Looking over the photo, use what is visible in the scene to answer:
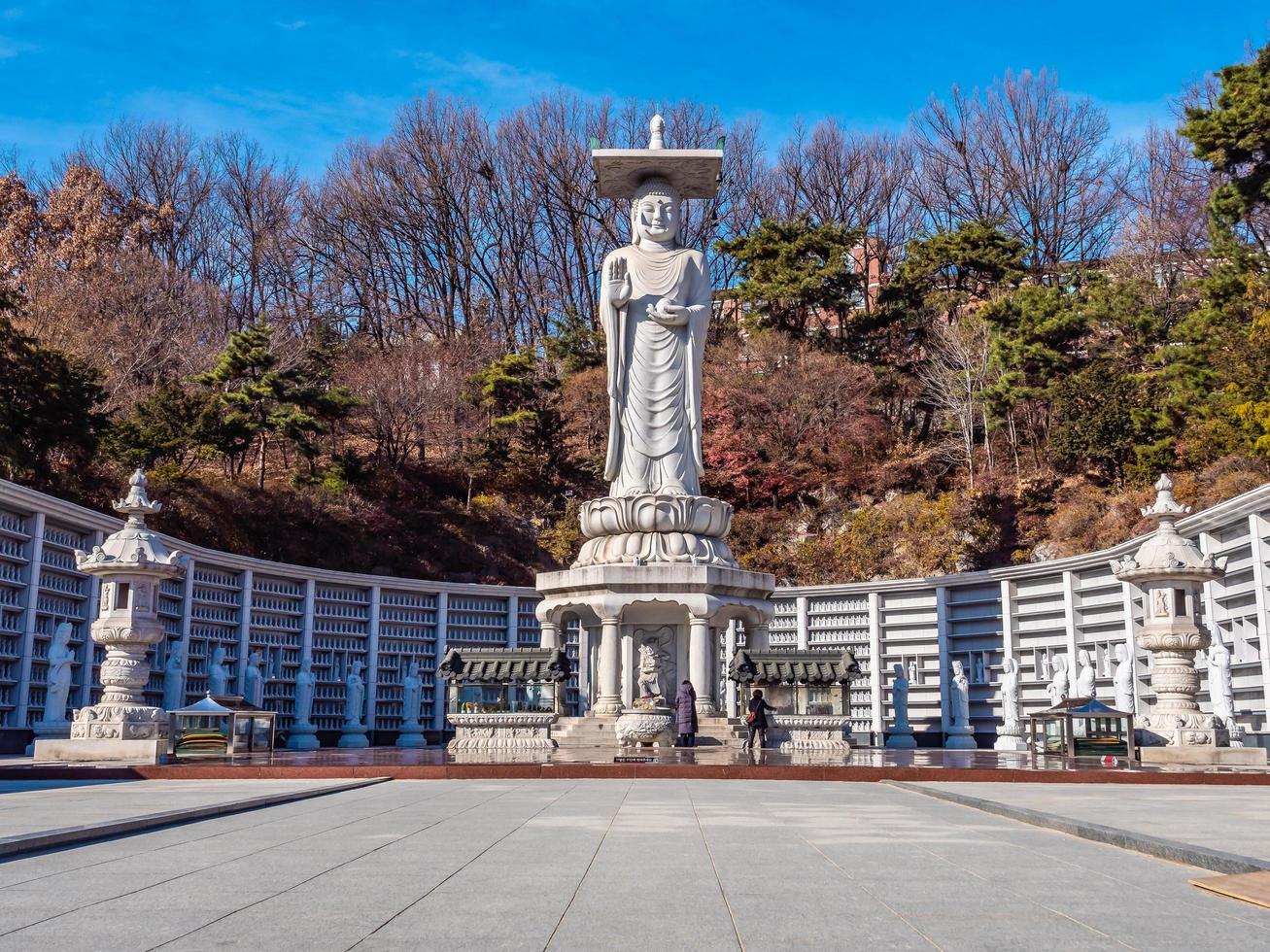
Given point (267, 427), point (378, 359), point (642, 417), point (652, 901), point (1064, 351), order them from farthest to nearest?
point (378, 359)
point (1064, 351)
point (267, 427)
point (642, 417)
point (652, 901)

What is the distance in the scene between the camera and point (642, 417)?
76.9 ft

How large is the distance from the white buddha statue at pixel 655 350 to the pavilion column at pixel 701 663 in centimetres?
329

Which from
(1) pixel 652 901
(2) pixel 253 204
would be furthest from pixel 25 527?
(2) pixel 253 204

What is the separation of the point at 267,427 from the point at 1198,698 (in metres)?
23.2

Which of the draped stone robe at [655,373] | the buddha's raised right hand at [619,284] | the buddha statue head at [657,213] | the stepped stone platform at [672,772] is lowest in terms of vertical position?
the stepped stone platform at [672,772]

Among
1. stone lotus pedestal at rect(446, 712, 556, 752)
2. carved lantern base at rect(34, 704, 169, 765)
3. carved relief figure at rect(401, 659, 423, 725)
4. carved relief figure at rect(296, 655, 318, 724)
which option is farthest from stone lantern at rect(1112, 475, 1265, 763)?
carved relief figure at rect(296, 655, 318, 724)

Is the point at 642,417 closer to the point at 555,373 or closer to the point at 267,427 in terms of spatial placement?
the point at 267,427

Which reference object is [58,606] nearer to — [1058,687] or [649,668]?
[649,668]

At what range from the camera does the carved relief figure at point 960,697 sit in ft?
82.1

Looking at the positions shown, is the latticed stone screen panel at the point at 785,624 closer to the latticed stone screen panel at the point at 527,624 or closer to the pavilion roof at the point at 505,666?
the latticed stone screen panel at the point at 527,624

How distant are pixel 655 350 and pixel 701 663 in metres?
6.51

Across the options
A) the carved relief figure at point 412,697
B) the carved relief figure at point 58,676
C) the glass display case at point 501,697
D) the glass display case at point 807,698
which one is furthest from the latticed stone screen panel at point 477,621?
the glass display case at point 807,698

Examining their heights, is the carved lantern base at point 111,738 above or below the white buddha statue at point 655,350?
below

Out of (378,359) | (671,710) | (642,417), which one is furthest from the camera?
(378,359)
